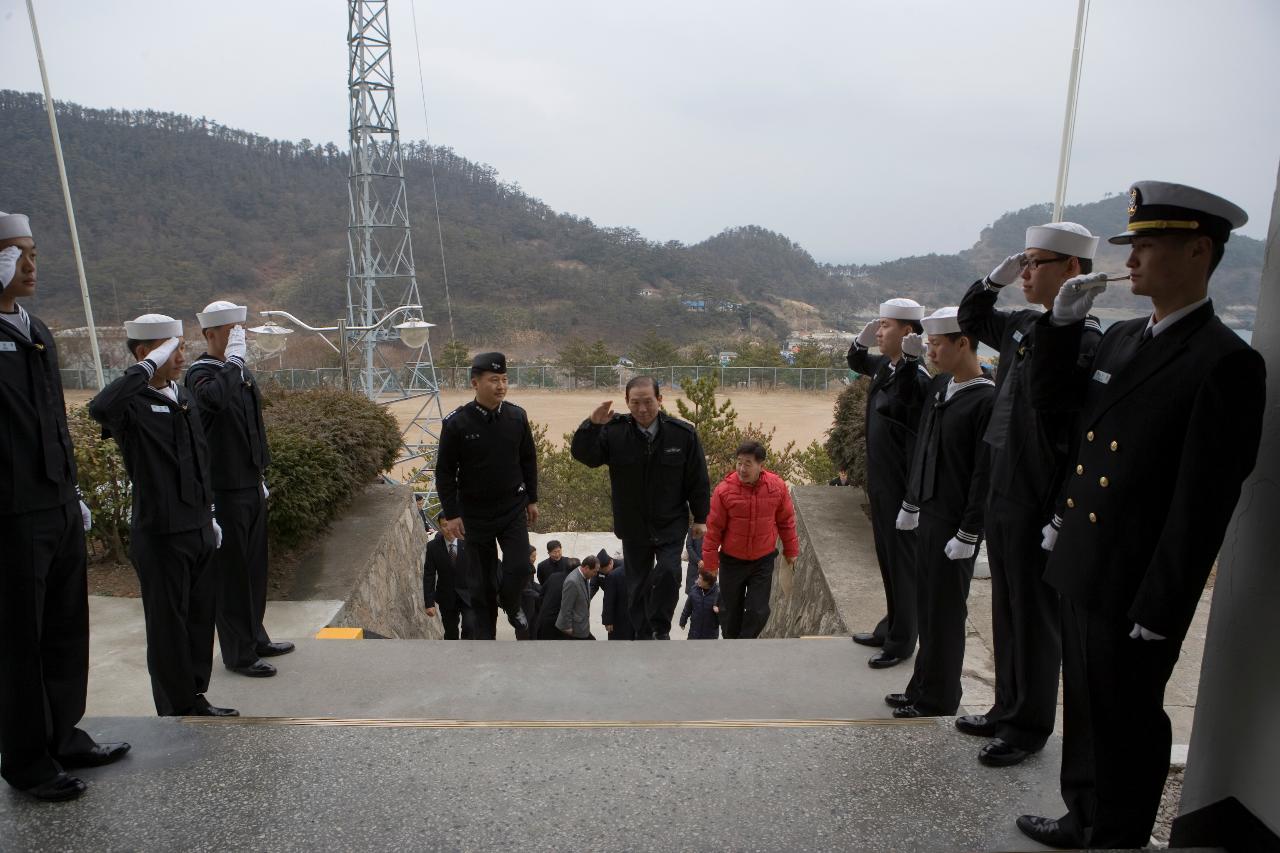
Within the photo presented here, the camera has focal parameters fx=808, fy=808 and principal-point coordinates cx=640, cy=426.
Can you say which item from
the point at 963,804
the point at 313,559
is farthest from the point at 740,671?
the point at 313,559

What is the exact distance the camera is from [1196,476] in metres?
2.04

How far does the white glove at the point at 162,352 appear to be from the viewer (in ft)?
11.6

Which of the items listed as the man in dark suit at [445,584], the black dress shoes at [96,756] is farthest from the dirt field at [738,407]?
the black dress shoes at [96,756]

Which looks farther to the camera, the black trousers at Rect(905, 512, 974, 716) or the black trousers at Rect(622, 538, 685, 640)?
the black trousers at Rect(622, 538, 685, 640)

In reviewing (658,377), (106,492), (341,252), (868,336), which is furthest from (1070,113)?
(341,252)

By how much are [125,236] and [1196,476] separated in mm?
69297

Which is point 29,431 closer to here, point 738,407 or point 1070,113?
point 1070,113

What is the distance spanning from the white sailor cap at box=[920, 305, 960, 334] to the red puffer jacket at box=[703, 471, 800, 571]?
2.44 metres

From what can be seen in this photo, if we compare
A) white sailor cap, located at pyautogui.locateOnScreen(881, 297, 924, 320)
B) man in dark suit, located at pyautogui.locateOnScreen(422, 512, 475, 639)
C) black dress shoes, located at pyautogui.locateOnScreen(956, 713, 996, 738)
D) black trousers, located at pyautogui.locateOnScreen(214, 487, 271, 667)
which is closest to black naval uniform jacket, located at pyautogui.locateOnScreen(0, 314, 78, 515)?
black trousers, located at pyautogui.locateOnScreen(214, 487, 271, 667)

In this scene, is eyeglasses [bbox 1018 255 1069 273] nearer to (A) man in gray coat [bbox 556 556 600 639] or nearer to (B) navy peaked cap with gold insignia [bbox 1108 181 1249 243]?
(B) navy peaked cap with gold insignia [bbox 1108 181 1249 243]

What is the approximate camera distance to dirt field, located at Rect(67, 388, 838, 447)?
3862 centimetres

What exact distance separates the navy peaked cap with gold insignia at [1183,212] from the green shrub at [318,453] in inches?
219

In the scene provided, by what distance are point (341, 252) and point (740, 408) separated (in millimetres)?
40831

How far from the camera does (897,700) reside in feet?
12.3
